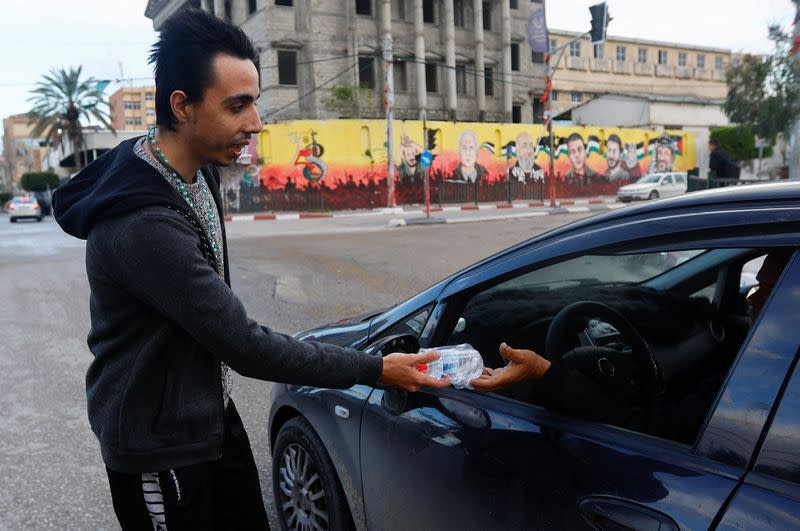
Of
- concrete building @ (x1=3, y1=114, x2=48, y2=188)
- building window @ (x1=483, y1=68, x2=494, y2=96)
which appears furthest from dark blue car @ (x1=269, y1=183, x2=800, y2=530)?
concrete building @ (x1=3, y1=114, x2=48, y2=188)

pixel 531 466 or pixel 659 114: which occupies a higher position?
pixel 659 114

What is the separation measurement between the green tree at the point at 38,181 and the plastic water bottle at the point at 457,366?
58867 mm

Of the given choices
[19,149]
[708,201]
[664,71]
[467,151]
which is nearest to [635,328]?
[708,201]

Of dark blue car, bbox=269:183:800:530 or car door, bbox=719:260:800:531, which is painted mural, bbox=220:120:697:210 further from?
car door, bbox=719:260:800:531

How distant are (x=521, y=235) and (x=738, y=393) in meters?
13.9

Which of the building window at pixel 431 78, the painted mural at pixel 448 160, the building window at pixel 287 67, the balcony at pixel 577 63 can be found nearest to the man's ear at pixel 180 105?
the painted mural at pixel 448 160

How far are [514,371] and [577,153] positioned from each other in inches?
1474

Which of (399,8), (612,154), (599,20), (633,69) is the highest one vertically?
(399,8)

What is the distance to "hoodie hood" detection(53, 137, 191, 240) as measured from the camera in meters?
1.43

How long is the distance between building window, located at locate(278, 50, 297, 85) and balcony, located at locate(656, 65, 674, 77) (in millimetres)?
34002

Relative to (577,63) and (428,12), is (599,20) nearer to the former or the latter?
(428,12)

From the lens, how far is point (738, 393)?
1333 mm

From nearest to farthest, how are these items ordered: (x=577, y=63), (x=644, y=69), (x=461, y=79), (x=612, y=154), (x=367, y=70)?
(x=367, y=70)
(x=612, y=154)
(x=461, y=79)
(x=577, y=63)
(x=644, y=69)

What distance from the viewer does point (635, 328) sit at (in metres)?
1.91
